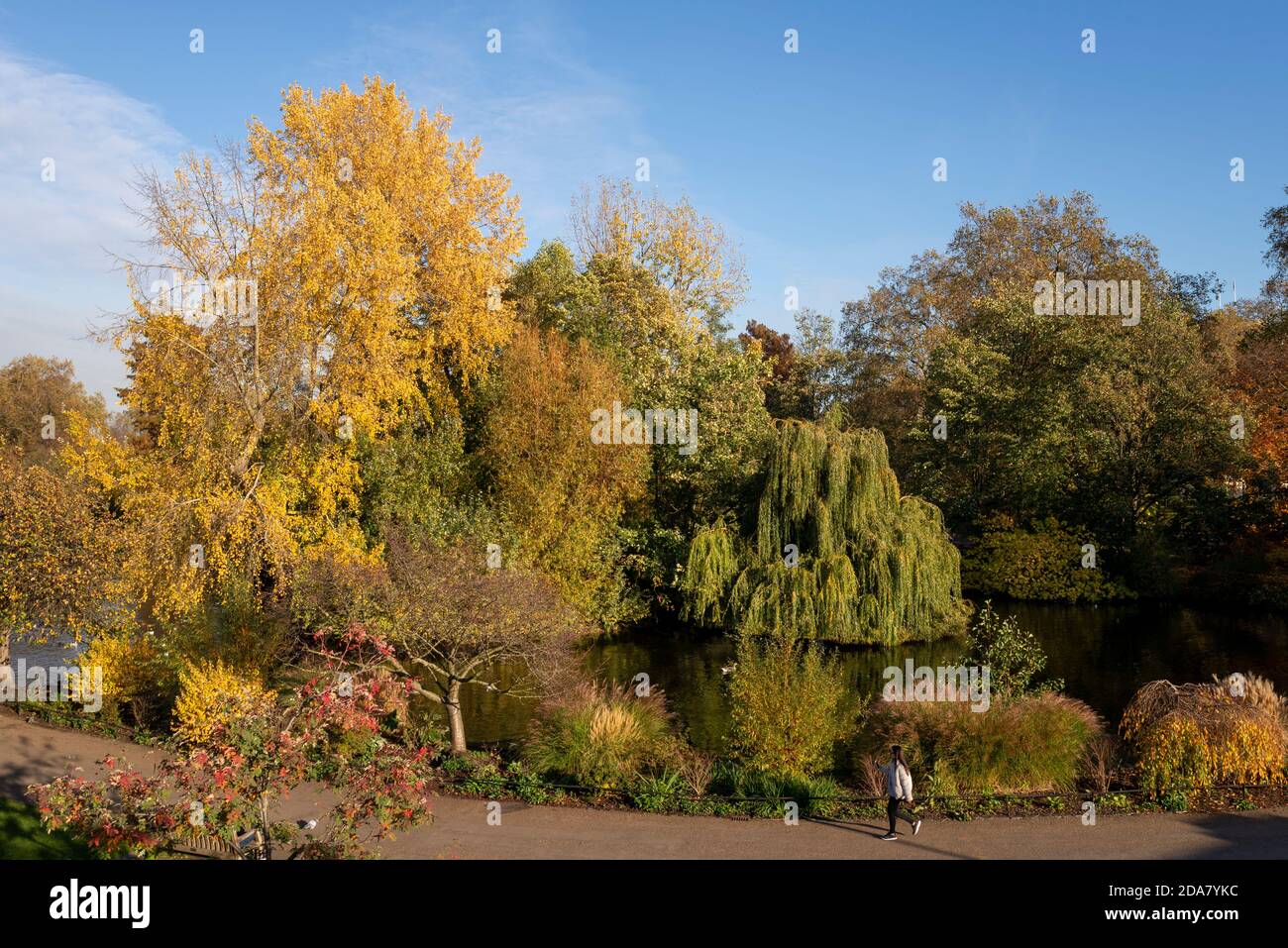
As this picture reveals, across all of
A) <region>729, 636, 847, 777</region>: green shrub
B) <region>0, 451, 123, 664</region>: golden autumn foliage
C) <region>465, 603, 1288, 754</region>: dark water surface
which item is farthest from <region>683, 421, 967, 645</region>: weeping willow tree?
<region>0, 451, 123, 664</region>: golden autumn foliage

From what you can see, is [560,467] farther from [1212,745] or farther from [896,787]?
[1212,745]

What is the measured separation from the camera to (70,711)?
18.4m

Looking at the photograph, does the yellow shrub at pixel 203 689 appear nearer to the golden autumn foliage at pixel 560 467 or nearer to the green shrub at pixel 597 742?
the green shrub at pixel 597 742

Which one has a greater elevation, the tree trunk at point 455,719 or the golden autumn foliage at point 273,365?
the golden autumn foliage at point 273,365

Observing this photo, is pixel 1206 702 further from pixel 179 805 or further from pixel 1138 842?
pixel 179 805

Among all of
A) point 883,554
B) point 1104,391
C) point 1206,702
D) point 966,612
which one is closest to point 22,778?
point 1206,702

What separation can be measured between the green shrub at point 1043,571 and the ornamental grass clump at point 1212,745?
23036 millimetres

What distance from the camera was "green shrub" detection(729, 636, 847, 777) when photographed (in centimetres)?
1479

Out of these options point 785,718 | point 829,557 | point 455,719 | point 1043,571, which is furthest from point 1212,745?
point 1043,571

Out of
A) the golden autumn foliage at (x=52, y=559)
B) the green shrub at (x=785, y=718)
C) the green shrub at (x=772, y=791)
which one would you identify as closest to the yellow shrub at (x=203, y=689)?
the golden autumn foliage at (x=52, y=559)

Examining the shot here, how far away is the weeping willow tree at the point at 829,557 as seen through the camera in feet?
89.3

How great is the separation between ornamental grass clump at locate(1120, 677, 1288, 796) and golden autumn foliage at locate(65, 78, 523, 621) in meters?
16.2

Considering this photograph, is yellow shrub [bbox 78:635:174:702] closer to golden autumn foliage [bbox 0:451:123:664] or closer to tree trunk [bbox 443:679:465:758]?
golden autumn foliage [bbox 0:451:123:664]

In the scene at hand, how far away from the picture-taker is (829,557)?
27.7 metres
